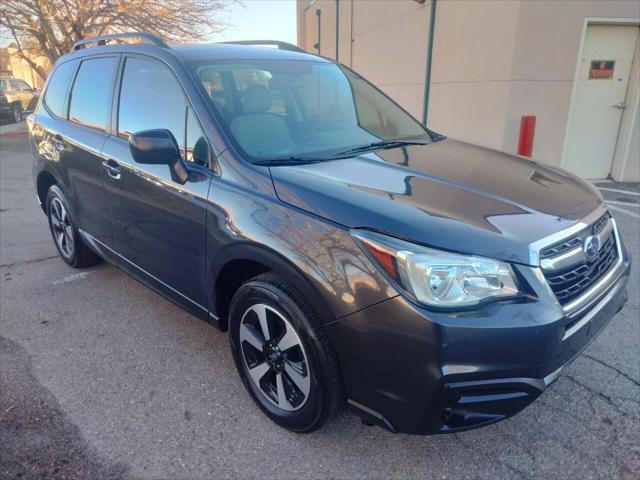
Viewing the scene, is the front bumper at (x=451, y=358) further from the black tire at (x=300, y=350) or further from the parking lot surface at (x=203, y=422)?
the parking lot surface at (x=203, y=422)

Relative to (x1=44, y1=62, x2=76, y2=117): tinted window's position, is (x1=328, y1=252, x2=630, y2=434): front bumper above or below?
below

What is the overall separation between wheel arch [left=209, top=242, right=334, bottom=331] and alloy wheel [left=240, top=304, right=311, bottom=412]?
0.21m

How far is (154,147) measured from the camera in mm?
2365

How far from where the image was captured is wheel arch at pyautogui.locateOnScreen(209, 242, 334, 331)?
76.4 inches

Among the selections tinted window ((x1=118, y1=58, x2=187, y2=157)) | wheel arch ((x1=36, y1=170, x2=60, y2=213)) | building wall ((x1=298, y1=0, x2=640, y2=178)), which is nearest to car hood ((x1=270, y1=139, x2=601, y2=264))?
tinted window ((x1=118, y1=58, x2=187, y2=157))

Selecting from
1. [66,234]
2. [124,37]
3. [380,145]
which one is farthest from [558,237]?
[66,234]

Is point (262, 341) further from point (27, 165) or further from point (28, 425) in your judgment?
point (27, 165)

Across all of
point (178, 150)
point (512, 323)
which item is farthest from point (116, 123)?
point (512, 323)

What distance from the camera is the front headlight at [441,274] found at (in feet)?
5.64

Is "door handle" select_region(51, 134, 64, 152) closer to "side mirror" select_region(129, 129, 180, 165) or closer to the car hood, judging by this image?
"side mirror" select_region(129, 129, 180, 165)

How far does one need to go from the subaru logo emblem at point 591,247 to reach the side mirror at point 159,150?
1.95m

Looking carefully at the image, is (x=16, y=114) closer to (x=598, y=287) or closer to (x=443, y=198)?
(x=443, y=198)

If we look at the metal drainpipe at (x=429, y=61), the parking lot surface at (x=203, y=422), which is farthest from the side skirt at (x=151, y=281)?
the metal drainpipe at (x=429, y=61)

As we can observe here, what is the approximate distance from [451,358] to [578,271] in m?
0.78
